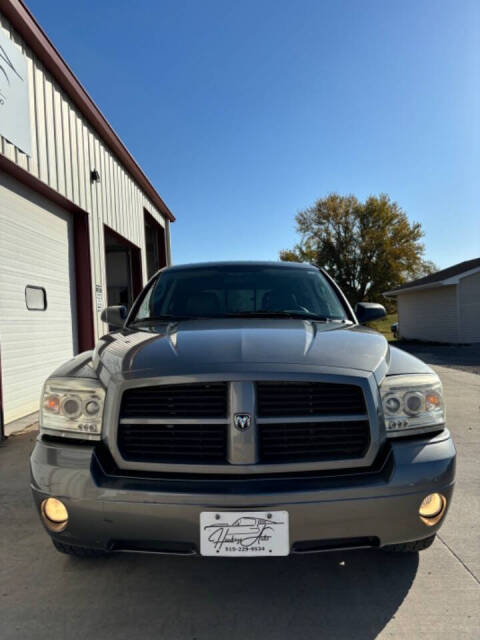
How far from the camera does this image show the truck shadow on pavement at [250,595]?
1.92m

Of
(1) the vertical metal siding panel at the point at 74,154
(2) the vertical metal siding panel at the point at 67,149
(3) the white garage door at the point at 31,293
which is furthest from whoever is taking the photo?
(1) the vertical metal siding panel at the point at 74,154

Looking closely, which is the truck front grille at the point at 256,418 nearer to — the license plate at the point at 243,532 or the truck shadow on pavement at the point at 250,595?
the license plate at the point at 243,532

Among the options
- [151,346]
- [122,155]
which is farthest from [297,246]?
[151,346]

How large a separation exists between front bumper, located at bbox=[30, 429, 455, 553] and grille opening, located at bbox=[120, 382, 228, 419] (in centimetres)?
26

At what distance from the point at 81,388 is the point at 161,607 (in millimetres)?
1067

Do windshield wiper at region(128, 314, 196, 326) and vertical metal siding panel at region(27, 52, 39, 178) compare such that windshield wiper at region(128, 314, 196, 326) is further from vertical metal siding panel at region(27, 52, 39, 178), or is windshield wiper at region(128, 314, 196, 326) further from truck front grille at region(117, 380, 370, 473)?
vertical metal siding panel at region(27, 52, 39, 178)

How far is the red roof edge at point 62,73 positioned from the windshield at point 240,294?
4.13 m

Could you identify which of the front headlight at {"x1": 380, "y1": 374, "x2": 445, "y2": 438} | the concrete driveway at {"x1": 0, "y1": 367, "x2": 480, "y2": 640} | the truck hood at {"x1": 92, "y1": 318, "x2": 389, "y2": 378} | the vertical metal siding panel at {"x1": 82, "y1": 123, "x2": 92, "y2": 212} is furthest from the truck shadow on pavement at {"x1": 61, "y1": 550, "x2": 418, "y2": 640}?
the vertical metal siding panel at {"x1": 82, "y1": 123, "x2": 92, "y2": 212}

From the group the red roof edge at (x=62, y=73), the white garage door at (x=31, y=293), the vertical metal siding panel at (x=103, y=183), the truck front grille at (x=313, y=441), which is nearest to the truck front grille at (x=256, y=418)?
the truck front grille at (x=313, y=441)

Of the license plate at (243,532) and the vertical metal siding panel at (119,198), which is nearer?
the license plate at (243,532)

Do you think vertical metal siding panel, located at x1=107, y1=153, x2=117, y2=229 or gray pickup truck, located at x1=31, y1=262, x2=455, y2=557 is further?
vertical metal siding panel, located at x1=107, y1=153, x2=117, y2=229

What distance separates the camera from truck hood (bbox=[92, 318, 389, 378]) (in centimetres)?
197

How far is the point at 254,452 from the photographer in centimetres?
187

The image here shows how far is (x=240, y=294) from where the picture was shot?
3.37 meters
